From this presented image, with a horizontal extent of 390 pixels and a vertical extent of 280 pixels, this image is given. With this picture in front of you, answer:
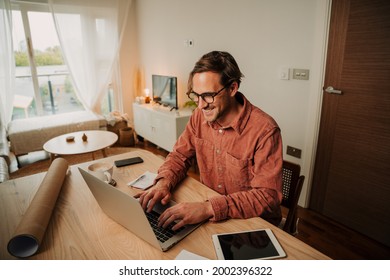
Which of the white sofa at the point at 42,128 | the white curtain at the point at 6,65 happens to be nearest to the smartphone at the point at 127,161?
the white sofa at the point at 42,128

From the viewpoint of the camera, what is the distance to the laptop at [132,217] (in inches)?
29.4

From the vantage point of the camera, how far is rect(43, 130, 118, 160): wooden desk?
105 inches

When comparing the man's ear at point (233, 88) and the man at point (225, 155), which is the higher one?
the man's ear at point (233, 88)

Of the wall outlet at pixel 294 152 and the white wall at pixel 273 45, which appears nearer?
the white wall at pixel 273 45

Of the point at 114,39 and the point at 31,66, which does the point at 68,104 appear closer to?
the point at 31,66

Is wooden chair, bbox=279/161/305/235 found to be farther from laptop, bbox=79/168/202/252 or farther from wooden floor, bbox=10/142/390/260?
wooden floor, bbox=10/142/390/260

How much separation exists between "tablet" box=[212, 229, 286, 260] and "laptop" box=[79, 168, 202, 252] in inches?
4.6

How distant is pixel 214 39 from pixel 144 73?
2.00 metres

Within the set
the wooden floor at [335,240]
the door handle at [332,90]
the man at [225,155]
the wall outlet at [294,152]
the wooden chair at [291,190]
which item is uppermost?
the door handle at [332,90]

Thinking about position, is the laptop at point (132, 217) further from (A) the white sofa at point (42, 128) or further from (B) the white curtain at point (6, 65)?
(B) the white curtain at point (6, 65)

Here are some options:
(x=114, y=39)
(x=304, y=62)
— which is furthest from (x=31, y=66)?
(x=304, y=62)

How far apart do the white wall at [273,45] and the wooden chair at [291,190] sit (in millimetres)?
1042

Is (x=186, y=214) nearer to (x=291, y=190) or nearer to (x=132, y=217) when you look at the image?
(x=132, y=217)

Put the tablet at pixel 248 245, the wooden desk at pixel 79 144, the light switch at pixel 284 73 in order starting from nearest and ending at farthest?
the tablet at pixel 248 245, the light switch at pixel 284 73, the wooden desk at pixel 79 144
